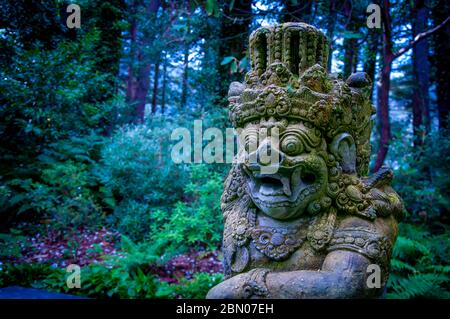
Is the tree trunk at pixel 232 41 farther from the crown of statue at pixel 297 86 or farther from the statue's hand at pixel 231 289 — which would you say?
the statue's hand at pixel 231 289

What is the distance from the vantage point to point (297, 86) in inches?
86.4

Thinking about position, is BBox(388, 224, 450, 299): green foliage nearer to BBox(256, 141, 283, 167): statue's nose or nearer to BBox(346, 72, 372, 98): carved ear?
BBox(346, 72, 372, 98): carved ear

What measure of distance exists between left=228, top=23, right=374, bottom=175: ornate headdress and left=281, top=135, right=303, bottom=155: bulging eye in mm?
134

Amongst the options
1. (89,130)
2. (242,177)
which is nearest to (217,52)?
(89,130)

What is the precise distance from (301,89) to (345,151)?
1.63 ft

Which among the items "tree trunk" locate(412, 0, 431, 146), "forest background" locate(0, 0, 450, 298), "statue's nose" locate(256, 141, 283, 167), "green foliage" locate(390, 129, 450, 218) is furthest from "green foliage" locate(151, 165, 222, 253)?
"tree trunk" locate(412, 0, 431, 146)

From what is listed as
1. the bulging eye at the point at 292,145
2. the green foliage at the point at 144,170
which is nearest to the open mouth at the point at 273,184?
the bulging eye at the point at 292,145

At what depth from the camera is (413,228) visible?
4945mm

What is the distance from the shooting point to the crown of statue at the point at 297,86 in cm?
214

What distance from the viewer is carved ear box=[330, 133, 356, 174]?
226 cm

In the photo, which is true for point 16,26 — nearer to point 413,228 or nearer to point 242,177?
point 242,177

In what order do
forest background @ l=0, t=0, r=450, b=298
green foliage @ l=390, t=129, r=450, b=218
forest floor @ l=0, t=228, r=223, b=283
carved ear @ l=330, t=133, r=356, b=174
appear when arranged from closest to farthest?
carved ear @ l=330, t=133, r=356, b=174 → forest background @ l=0, t=0, r=450, b=298 → forest floor @ l=0, t=228, r=223, b=283 → green foliage @ l=390, t=129, r=450, b=218

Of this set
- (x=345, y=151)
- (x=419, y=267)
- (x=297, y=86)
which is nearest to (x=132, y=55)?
(x=419, y=267)

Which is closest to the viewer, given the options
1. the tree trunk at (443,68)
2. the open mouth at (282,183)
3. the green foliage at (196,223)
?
the open mouth at (282,183)
